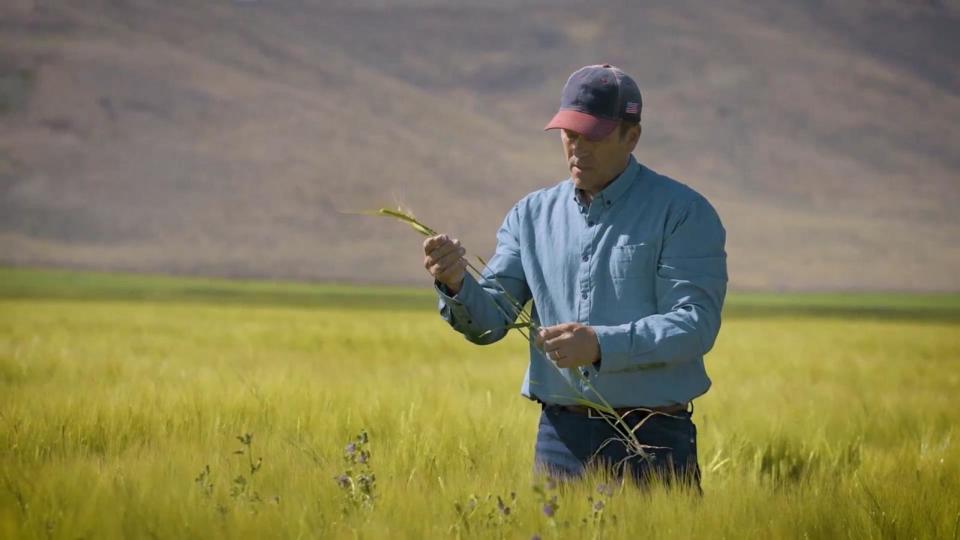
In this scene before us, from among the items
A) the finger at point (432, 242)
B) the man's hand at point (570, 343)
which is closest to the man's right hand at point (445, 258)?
the finger at point (432, 242)

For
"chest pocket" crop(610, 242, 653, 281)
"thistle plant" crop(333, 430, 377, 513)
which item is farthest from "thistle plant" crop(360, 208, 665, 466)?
"thistle plant" crop(333, 430, 377, 513)

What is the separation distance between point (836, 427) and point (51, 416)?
3920mm

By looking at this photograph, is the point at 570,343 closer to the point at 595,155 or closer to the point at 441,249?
the point at 441,249

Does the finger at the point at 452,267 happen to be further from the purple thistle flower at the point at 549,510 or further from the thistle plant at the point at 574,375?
the purple thistle flower at the point at 549,510

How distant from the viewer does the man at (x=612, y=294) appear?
11.2ft

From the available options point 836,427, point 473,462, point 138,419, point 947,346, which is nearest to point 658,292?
point 473,462

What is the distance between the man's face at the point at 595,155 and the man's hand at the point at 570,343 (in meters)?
0.46

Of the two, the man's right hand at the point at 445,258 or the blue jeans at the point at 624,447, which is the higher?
the man's right hand at the point at 445,258

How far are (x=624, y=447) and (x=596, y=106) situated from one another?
95 cm

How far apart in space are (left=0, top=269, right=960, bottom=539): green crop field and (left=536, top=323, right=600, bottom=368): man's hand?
1.05 ft

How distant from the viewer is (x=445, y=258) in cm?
342

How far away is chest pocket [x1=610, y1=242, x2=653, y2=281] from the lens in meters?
3.53

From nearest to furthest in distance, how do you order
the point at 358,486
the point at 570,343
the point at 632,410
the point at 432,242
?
1. the point at 358,486
2. the point at 570,343
3. the point at 432,242
4. the point at 632,410

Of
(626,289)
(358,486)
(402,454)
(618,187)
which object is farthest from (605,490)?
(402,454)
